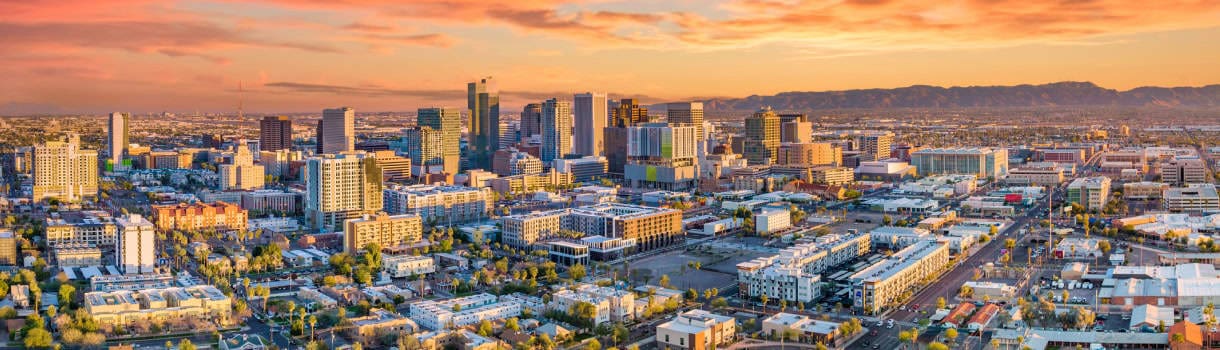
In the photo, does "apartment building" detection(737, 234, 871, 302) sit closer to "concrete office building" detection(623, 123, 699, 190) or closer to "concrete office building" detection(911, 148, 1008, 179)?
"concrete office building" detection(623, 123, 699, 190)

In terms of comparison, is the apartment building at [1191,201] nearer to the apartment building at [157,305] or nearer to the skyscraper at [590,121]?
→ the skyscraper at [590,121]

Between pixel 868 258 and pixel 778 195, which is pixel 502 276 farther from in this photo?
pixel 778 195

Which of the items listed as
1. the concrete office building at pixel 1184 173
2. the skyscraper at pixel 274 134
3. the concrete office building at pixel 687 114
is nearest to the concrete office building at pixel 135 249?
the skyscraper at pixel 274 134

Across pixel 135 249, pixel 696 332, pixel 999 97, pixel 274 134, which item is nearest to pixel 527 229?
pixel 135 249

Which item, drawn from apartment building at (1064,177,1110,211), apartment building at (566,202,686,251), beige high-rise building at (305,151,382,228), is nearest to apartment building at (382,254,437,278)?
apartment building at (566,202,686,251)

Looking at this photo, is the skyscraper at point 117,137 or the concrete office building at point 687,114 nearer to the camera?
the skyscraper at point 117,137

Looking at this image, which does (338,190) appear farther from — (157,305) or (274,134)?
(274,134)

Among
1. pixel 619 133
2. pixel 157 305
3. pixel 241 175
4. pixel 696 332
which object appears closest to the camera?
pixel 696 332
